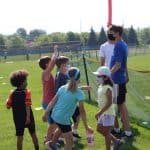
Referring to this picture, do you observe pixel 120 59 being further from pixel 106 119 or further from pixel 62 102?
pixel 62 102

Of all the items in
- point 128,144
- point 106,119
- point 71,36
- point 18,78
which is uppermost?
point 18,78

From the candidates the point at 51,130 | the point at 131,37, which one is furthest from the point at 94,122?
the point at 131,37

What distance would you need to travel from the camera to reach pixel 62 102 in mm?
7324

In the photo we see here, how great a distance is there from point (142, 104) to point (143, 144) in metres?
3.43

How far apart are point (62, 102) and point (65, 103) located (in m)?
0.05

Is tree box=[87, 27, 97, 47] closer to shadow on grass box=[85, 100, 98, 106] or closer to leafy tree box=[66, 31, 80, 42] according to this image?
leafy tree box=[66, 31, 80, 42]

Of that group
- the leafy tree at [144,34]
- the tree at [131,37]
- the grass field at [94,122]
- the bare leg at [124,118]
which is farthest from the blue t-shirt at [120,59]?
the leafy tree at [144,34]

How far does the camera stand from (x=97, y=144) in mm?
9000

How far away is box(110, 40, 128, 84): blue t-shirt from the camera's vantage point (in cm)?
896

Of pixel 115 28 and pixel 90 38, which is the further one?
pixel 90 38

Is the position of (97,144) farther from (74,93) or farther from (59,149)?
(74,93)

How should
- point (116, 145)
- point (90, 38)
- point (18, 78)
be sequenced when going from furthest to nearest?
point (90, 38) < point (116, 145) < point (18, 78)

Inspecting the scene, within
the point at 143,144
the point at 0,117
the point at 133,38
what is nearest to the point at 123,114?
the point at 143,144

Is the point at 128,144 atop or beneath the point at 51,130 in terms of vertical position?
beneath
